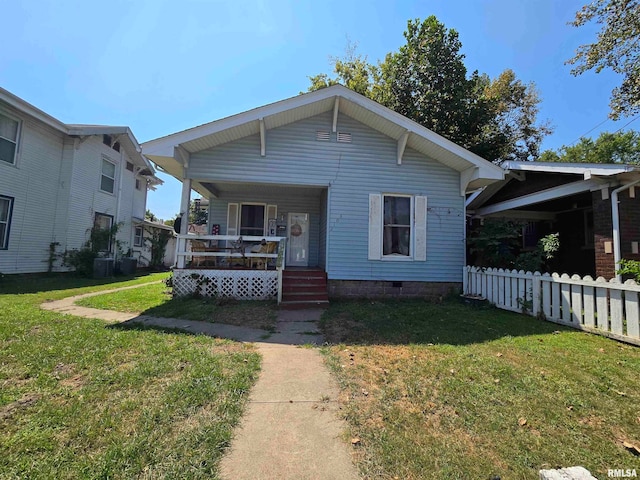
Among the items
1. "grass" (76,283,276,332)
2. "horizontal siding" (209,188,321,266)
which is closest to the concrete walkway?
"grass" (76,283,276,332)

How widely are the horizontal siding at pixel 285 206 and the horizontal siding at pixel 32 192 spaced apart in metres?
7.23

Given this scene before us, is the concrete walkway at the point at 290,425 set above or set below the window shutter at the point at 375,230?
below

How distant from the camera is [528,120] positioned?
2023 centimetres

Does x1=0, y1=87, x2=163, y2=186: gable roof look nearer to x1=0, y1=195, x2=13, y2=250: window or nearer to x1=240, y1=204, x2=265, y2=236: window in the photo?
x1=0, y1=195, x2=13, y2=250: window

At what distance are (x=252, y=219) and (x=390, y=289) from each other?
5.59 metres

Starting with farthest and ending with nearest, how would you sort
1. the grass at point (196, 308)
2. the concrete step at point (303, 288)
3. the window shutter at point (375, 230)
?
the window shutter at point (375, 230) < the concrete step at point (303, 288) < the grass at point (196, 308)

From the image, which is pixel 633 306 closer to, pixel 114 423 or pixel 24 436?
pixel 114 423

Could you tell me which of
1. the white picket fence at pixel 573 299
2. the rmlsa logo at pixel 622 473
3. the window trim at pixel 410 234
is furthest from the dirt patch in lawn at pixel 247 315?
the white picket fence at pixel 573 299

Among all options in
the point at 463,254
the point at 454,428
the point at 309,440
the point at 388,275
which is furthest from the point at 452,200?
the point at 309,440

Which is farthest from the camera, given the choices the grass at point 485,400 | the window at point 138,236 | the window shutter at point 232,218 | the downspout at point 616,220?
the window at point 138,236

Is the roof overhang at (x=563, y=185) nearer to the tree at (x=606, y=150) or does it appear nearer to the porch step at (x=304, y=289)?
the porch step at (x=304, y=289)

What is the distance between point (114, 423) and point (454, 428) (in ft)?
9.27

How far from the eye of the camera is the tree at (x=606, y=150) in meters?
29.3

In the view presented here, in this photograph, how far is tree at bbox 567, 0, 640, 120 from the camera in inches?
424
